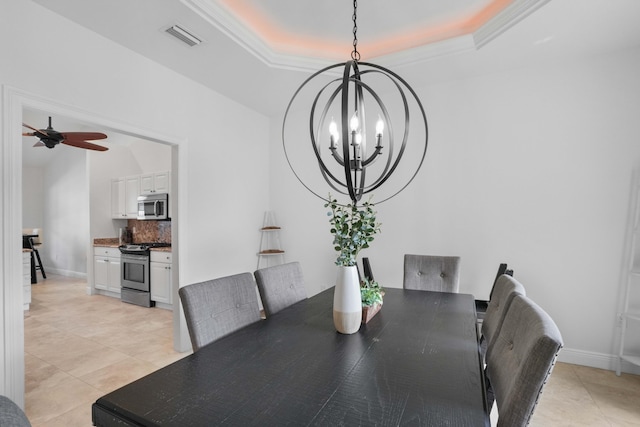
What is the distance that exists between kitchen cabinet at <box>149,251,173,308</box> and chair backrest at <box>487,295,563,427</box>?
13.6 ft

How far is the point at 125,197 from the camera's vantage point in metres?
5.46

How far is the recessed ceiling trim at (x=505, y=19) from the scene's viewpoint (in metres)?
2.17

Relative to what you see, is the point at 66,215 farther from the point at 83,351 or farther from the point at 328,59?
the point at 328,59

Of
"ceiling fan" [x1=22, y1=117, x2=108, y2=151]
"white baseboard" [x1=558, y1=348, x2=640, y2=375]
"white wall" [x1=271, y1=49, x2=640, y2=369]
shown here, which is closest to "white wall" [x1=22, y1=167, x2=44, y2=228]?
"ceiling fan" [x1=22, y1=117, x2=108, y2=151]

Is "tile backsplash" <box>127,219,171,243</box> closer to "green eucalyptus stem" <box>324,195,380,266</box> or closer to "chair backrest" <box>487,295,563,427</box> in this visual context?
"green eucalyptus stem" <box>324,195,380,266</box>

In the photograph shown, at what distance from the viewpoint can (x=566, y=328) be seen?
9.40ft

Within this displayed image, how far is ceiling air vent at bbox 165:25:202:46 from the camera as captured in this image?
7.63ft

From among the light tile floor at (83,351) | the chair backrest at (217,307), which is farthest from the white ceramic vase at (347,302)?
the light tile floor at (83,351)

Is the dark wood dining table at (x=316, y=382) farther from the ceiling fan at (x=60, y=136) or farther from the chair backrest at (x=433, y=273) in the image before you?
the ceiling fan at (x=60, y=136)

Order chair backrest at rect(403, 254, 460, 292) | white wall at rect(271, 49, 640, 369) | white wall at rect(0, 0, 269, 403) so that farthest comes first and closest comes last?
1. white wall at rect(271, 49, 640, 369)
2. chair backrest at rect(403, 254, 460, 292)
3. white wall at rect(0, 0, 269, 403)

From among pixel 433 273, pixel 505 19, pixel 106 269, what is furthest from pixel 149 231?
pixel 505 19

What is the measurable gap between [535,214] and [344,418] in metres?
2.86

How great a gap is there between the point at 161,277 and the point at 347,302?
3.80m

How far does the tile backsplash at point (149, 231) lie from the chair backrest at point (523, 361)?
16.8 ft
